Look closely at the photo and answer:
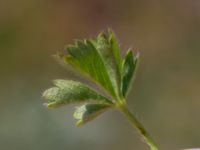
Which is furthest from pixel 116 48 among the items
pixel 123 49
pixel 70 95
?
pixel 123 49

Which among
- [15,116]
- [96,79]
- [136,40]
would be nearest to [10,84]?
[15,116]

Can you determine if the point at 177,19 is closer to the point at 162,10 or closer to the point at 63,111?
the point at 162,10

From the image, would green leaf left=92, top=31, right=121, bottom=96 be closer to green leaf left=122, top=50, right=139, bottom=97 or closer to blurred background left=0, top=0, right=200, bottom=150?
green leaf left=122, top=50, right=139, bottom=97

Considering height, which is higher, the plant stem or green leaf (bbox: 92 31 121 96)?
green leaf (bbox: 92 31 121 96)

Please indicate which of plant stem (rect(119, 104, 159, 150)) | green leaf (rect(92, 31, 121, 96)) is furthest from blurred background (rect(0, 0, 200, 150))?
plant stem (rect(119, 104, 159, 150))

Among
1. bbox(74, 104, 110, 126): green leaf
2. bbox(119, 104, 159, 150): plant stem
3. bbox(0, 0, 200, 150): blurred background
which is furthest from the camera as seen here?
bbox(0, 0, 200, 150): blurred background

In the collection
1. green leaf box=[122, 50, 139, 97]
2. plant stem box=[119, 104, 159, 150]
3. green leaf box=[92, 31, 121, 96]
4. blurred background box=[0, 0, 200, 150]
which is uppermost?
blurred background box=[0, 0, 200, 150]

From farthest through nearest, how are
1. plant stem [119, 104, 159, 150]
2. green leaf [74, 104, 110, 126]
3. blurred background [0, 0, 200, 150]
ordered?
blurred background [0, 0, 200, 150]
green leaf [74, 104, 110, 126]
plant stem [119, 104, 159, 150]

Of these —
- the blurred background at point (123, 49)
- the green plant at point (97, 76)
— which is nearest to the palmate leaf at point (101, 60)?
the green plant at point (97, 76)
